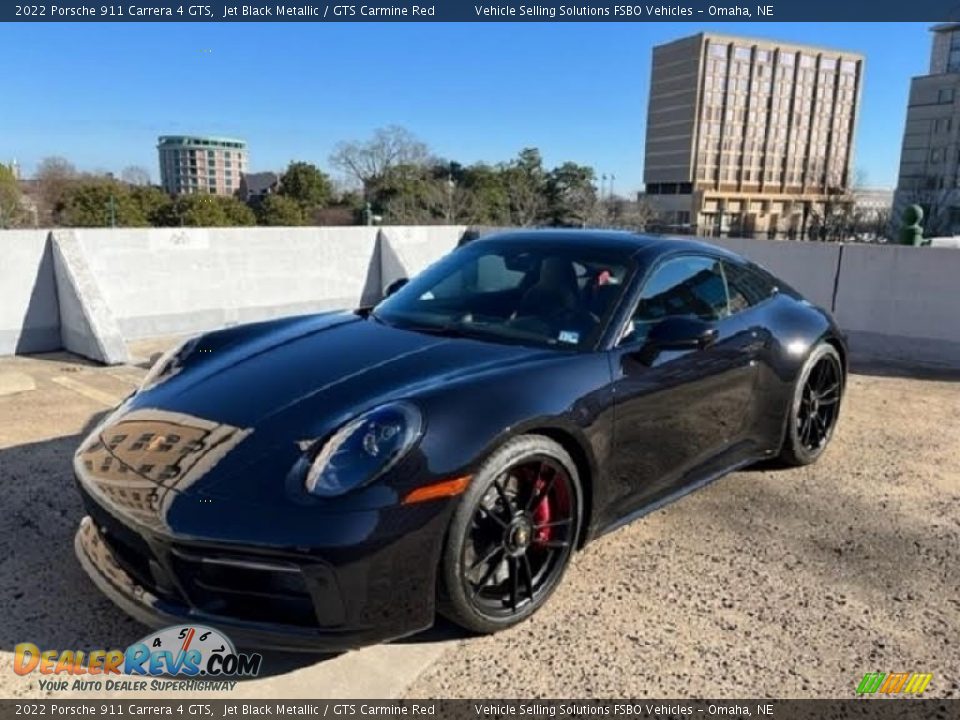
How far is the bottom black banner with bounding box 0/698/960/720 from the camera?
6.78 ft

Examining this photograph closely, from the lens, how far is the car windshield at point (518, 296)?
3008 millimetres

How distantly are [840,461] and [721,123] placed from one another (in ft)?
374

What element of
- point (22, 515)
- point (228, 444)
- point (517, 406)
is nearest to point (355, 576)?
point (228, 444)

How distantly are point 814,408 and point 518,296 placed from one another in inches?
85.3

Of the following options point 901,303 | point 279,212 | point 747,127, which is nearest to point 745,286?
point 901,303

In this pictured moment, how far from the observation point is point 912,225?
8.62m

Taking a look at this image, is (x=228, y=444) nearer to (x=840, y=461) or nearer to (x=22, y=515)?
(x=22, y=515)

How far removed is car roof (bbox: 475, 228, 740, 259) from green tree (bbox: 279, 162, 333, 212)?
1518 inches

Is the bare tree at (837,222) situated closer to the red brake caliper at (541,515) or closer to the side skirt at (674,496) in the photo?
the side skirt at (674,496)

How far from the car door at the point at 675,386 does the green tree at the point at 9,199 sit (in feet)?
90.5

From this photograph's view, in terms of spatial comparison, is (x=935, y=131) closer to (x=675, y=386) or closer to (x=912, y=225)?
(x=912, y=225)

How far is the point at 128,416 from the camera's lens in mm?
2602

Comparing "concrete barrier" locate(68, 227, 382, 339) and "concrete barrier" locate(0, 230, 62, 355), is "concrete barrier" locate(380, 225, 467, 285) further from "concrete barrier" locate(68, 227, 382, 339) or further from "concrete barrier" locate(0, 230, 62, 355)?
"concrete barrier" locate(0, 230, 62, 355)

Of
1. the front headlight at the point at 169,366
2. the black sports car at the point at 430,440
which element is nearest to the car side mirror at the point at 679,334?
the black sports car at the point at 430,440
